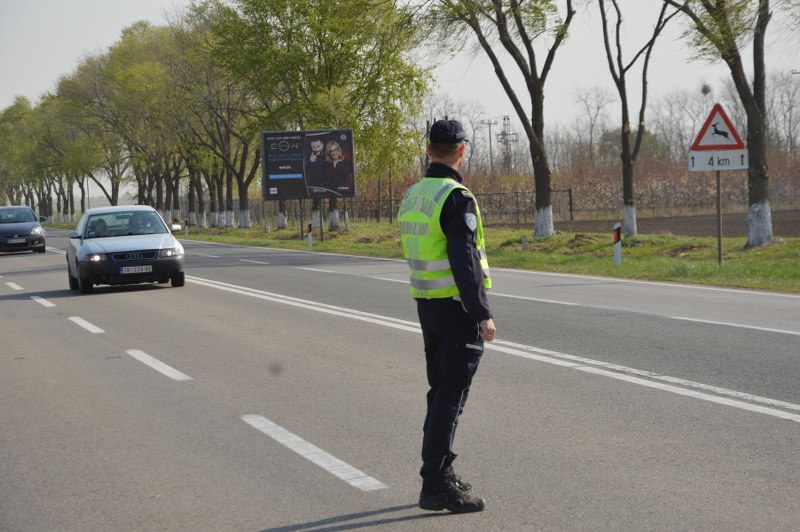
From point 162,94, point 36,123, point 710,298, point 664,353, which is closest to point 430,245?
point 664,353

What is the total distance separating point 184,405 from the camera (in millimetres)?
7578

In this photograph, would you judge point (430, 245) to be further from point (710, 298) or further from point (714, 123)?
point (714, 123)

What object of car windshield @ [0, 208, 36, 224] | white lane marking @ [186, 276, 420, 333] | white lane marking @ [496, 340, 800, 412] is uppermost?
car windshield @ [0, 208, 36, 224]

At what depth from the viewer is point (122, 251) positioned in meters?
17.7

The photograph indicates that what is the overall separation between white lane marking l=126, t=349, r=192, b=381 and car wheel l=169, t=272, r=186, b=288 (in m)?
8.18

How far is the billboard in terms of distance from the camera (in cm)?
4134

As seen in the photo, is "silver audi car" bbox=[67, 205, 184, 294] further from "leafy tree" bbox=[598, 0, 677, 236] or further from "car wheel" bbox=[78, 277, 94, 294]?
"leafy tree" bbox=[598, 0, 677, 236]

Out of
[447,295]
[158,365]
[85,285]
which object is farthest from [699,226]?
[447,295]

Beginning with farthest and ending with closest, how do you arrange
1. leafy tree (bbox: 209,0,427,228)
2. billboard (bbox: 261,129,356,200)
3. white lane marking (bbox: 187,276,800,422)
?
leafy tree (bbox: 209,0,427,228) < billboard (bbox: 261,129,356,200) < white lane marking (bbox: 187,276,800,422)

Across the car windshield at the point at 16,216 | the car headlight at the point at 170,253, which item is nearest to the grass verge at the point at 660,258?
the car headlight at the point at 170,253

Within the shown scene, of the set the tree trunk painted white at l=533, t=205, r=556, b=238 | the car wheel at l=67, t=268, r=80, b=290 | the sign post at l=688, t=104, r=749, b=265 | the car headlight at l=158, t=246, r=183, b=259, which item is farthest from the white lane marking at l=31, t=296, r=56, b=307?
the tree trunk painted white at l=533, t=205, r=556, b=238

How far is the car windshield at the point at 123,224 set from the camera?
745 inches

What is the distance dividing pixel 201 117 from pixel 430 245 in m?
55.6

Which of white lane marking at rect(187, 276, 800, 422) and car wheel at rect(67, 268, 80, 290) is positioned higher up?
car wheel at rect(67, 268, 80, 290)
